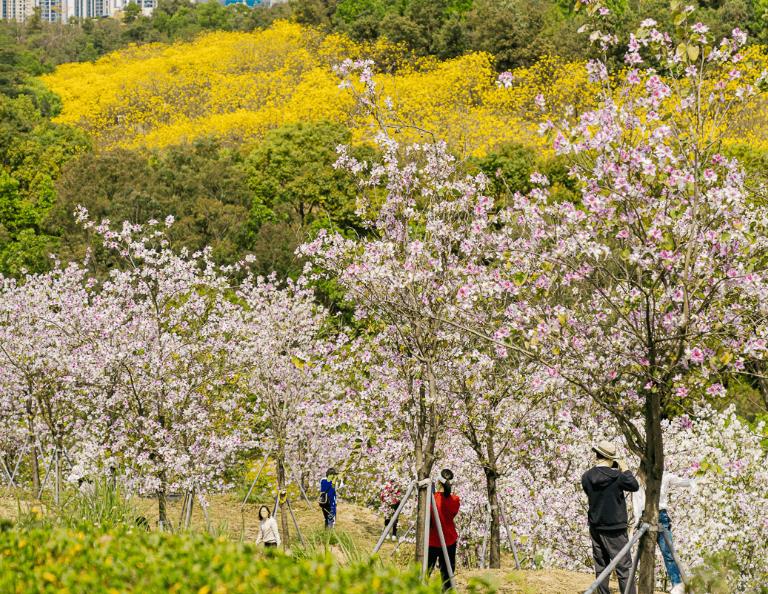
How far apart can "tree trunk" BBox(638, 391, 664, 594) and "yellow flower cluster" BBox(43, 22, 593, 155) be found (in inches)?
1326

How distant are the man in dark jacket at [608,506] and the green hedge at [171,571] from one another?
4097 mm

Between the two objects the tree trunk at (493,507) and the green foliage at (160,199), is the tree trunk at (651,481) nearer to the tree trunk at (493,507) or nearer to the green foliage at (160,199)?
the tree trunk at (493,507)

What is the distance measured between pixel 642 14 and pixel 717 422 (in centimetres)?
3940

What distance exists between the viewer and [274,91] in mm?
60344

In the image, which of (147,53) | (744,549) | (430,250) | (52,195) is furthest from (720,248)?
(147,53)

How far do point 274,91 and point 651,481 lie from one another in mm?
55947

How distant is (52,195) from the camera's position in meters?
39.1

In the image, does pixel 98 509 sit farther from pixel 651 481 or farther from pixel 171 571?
pixel 651 481

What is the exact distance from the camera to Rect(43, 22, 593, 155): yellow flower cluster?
48875 mm

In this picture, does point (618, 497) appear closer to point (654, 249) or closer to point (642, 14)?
point (654, 249)

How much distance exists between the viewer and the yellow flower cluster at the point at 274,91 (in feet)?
160

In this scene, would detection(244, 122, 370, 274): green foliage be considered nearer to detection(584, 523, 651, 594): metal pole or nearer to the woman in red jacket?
the woman in red jacket

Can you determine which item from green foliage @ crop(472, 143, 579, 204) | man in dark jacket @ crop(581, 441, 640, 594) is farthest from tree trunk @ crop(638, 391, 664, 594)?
green foliage @ crop(472, 143, 579, 204)

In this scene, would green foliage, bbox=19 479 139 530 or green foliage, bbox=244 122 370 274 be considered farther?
green foliage, bbox=244 122 370 274
